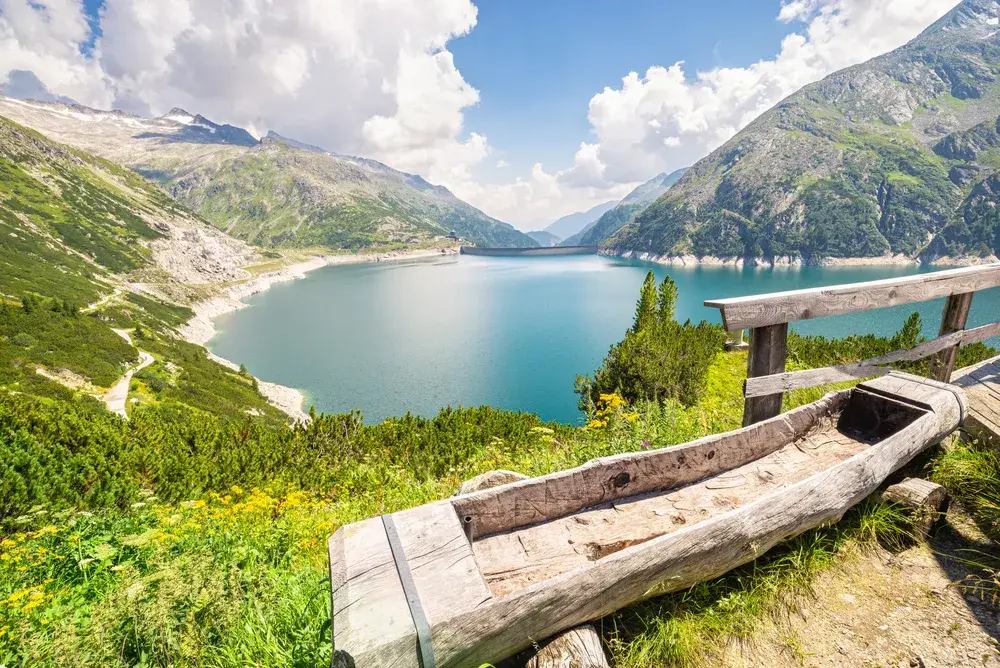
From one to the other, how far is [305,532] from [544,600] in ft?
13.6

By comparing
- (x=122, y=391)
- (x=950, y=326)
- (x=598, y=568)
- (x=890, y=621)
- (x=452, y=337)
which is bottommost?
(x=452, y=337)

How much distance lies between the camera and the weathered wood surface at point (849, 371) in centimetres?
468

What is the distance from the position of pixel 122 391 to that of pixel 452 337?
41225 millimetres

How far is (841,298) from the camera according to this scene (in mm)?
4797

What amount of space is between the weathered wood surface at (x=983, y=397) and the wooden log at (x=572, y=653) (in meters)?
5.12

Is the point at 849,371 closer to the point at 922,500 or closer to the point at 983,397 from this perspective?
the point at 922,500

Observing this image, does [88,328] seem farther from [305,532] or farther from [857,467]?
[857,467]

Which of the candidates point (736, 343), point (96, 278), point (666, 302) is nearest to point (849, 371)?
point (736, 343)

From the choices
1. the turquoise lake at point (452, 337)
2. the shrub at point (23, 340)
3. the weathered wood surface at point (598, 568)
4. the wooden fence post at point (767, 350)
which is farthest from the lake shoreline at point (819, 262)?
the weathered wood surface at point (598, 568)

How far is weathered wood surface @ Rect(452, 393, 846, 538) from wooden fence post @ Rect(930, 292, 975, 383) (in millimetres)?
2542

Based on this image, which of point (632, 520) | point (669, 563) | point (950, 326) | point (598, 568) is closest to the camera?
point (598, 568)

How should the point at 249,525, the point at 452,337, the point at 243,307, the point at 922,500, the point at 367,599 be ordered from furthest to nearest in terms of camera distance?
1. the point at 243,307
2. the point at 452,337
3. the point at 249,525
4. the point at 922,500
5. the point at 367,599

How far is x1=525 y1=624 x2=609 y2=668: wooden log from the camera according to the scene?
2455 mm

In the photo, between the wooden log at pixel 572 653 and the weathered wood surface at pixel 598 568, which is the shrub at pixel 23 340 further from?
the wooden log at pixel 572 653
